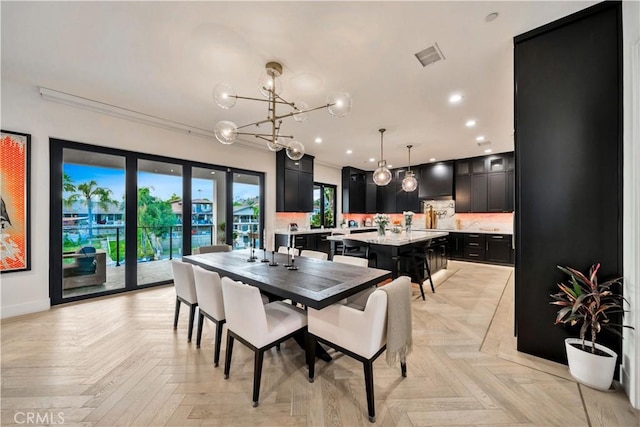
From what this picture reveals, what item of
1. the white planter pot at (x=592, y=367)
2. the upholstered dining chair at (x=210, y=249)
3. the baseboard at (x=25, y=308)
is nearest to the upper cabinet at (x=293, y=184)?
the upholstered dining chair at (x=210, y=249)

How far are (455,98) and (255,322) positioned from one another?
3633 millimetres

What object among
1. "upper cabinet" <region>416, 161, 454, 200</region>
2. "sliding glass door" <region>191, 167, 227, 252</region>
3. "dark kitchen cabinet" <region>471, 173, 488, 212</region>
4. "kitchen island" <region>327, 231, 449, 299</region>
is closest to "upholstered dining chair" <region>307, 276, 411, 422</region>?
"kitchen island" <region>327, 231, 449, 299</region>

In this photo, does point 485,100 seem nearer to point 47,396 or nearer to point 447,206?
point 447,206

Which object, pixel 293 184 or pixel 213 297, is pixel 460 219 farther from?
pixel 213 297

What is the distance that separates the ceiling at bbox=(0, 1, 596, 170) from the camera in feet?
6.35

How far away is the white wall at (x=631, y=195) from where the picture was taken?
1686 millimetres

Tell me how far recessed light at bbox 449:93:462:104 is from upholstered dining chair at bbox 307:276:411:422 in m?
2.71

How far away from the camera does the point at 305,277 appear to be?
7.11 feet

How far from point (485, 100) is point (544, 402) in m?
3.41

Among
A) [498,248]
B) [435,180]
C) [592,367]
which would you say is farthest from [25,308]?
[498,248]

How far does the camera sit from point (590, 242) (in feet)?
6.52

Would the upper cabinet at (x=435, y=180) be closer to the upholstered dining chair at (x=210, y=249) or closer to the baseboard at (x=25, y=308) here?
the upholstered dining chair at (x=210, y=249)

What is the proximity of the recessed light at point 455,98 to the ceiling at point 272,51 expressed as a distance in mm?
66

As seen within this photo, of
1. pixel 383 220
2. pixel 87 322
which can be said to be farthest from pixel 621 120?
pixel 87 322
